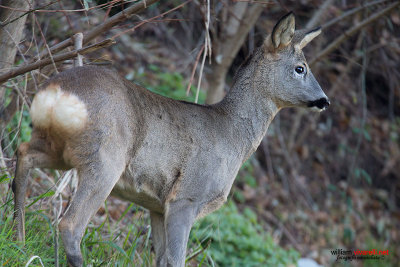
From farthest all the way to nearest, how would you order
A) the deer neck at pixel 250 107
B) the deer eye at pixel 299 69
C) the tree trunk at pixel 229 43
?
the tree trunk at pixel 229 43 < the deer eye at pixel 299 69 < the deer neck at pixel 250 107

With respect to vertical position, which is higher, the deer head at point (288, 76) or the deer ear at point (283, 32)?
the deer ear at point (283, 32)

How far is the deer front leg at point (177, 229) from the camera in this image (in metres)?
4.70

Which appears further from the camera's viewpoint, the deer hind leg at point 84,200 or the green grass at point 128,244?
the green grass at point 128,244

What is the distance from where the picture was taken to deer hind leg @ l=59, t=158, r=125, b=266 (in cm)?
393

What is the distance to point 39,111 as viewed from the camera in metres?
3.99

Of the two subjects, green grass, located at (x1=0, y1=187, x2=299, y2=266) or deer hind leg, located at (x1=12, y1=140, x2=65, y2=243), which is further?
green grass, located at (x1=0, y1=187, x2=299, y2=266)

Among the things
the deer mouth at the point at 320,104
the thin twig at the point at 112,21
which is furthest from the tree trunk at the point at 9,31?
the deer mouth at the point at 320,104

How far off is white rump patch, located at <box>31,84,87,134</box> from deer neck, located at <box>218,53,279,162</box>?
1828 mm

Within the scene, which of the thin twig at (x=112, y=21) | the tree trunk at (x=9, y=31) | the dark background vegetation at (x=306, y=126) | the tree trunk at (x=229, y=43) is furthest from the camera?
the dark background vegetation at (x=306, y=126)

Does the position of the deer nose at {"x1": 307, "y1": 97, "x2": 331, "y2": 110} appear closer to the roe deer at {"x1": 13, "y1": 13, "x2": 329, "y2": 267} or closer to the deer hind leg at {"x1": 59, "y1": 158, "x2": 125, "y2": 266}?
the roe deer at {"x1": 13, "y1": 13, "x2": 329, "y2": 267}

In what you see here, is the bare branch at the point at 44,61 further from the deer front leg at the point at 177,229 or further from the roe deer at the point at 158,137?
the deer front leg at the point at 177,229

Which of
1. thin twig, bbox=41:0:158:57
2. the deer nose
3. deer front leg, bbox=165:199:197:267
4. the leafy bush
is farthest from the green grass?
the deer nose

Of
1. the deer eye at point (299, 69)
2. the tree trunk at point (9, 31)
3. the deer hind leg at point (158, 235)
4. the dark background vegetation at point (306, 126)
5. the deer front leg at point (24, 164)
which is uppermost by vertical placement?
the deer eye at point (299, 69)

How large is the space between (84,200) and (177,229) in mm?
996
